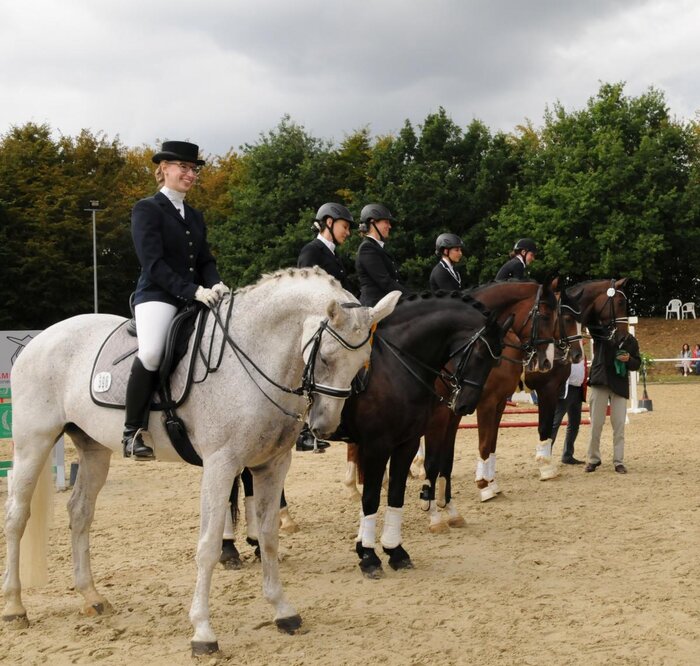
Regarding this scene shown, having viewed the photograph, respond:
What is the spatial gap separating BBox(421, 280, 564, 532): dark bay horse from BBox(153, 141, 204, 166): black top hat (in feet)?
11.6

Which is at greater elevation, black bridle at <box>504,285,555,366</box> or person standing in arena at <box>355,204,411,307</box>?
person standing in arena at <box>355,204,411,307</box>

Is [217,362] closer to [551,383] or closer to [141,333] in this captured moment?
[141,333]

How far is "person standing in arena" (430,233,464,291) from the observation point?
9.04m

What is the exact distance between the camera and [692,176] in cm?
3850

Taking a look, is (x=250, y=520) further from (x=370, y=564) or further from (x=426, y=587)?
(x=426, y=587)

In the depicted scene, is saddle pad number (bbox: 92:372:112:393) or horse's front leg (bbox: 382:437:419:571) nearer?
saddle pad number (bbox: 92:372:112:393)

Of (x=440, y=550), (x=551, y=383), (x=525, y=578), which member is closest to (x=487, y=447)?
(x=551, y=383)

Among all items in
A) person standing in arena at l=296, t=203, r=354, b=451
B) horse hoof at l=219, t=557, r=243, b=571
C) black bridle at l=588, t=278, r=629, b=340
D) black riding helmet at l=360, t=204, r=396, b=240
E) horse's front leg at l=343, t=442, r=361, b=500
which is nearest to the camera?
horse hoof at l=219, t=557, r=243, b=571

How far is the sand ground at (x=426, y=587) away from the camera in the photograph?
4707 millimetres

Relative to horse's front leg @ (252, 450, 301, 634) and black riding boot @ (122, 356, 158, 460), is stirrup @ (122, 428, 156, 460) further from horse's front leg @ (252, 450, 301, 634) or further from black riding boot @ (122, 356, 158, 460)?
horse's front leg @ (252, 450, 301, 634)

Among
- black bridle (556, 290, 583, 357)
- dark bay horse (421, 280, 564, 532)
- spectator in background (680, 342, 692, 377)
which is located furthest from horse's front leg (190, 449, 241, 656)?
spectator in background (680, 342, 692, 377)

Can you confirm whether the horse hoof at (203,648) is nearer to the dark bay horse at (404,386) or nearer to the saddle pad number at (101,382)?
the saddle pad number at (101,382)

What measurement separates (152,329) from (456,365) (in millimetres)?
2824

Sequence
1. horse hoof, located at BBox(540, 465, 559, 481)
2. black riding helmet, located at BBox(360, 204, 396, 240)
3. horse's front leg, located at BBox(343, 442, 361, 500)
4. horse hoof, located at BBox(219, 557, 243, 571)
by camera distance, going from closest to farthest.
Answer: horse hoof, located at BBox(219, 557, 243, 571) < black riding helmet, located at BBox(360, 204, 396, 240) < horse's front leg, located at BBox(343, 442, 361, 500) < horse hoof, located at BBox(540, 465, 559, 481)
